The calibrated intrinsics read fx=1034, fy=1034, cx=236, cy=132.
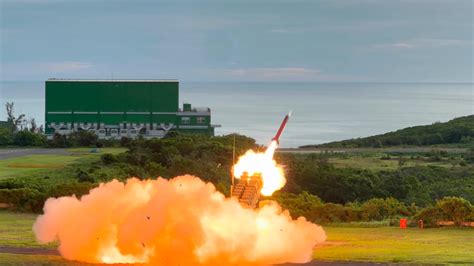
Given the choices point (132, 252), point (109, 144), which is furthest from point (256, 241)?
point (109, 144)

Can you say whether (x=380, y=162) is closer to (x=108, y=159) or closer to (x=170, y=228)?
(x=108, y=159)

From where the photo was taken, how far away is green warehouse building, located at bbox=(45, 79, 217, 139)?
104000 mm

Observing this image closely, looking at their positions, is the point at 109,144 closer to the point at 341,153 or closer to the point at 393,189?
the point at 341,153

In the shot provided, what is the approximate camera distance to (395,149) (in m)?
105

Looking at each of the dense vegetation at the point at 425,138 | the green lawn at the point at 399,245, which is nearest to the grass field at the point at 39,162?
the green lawn at the point at 399,245

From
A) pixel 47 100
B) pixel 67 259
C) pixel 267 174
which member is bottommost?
pixel 67 259

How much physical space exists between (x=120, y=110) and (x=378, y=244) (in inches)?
2803

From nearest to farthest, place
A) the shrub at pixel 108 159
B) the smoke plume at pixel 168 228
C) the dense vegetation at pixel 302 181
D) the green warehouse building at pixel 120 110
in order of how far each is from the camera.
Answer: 1. the smoke plume at pixel 168 228
2. the dense vegetation at pixel 302 181
3. the shrub at pixel 108 159
4. the green warehouse building at pixel 120 110

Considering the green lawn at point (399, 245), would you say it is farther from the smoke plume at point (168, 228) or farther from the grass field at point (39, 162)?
the grass field at point (39, 162)

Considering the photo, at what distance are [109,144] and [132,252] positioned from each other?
64967 mm

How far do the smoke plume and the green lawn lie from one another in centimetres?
197

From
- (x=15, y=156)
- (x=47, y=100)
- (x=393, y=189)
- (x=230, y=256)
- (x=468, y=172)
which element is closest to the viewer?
(x=230, y=256)

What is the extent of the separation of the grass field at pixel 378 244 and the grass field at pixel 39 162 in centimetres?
2139

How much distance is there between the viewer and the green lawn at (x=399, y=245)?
3297cm
